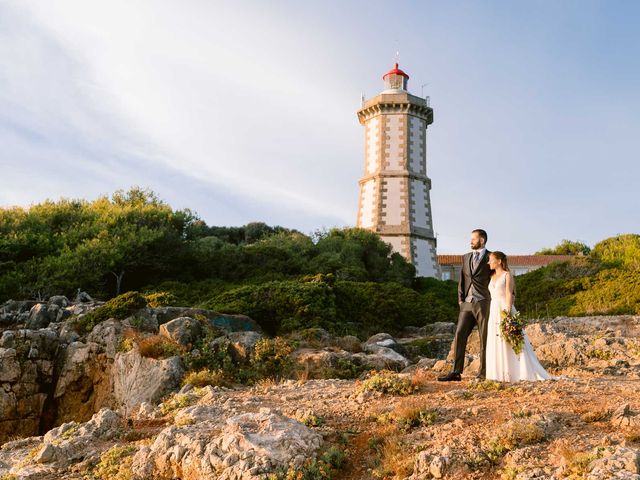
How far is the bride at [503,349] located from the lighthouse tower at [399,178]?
Result: 93.1 ft

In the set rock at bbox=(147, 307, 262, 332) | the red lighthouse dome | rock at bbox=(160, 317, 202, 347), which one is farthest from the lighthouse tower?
rock at bbox=(160, 317, 202, 347)

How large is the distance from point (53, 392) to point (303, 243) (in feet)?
65.6

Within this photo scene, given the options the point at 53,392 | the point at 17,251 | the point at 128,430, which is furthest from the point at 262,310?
the point at 17,251

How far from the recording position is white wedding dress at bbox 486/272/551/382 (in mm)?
8047

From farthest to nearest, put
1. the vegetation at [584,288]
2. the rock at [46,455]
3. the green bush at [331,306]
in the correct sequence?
the vegetation at [584,288], the green bush at [331,306], the rock at [46,455]

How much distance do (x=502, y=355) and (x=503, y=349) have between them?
0.28 ft

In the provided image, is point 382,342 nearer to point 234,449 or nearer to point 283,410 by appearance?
point 283,410

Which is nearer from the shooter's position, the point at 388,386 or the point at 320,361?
the point at 388,386

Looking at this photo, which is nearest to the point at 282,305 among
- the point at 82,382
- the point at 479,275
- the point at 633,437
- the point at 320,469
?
the point at 82,382

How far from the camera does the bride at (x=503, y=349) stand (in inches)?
315

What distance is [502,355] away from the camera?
26.6 ft

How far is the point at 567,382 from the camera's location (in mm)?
7777

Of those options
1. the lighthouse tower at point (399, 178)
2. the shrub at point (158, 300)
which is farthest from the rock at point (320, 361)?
the lighthouse tower at point (399, 178)

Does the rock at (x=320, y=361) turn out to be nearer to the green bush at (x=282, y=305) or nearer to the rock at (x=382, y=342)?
the rock at (x=382, y=342)
